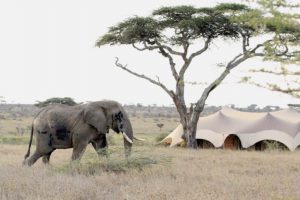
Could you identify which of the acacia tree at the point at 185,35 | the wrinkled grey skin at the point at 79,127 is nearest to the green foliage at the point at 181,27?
the acacia tree at the point at 185,35

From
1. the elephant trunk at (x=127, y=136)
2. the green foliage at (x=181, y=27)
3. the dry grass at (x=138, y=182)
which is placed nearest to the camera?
the dry grass at (x=138, y=182)

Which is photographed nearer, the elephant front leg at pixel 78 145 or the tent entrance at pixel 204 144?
the elephant front leg at pixel 78 145

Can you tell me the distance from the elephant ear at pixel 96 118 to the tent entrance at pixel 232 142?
14498mm

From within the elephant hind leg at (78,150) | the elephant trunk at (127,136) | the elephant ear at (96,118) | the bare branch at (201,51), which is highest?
the bare branch at (201,51)

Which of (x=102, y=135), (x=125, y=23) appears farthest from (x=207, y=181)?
(x=125, y=23)

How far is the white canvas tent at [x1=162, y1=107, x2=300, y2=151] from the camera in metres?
25.5

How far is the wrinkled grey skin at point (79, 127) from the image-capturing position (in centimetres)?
1307

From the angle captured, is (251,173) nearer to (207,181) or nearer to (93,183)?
(207,181)

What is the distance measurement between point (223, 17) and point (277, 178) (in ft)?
46.2

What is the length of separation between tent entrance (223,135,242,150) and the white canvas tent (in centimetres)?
45

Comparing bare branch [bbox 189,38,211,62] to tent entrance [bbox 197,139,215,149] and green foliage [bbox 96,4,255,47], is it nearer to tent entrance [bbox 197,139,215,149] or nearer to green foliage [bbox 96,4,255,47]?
green foliage [bbox 96,4,255,47]

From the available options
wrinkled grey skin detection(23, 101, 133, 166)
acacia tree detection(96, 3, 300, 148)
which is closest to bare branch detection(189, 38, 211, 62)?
acacia tree detection(96, 3, 300, 148)

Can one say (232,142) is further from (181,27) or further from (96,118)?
(96,118)

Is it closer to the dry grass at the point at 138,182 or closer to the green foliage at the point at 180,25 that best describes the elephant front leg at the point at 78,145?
the dry grass at the point at 138,182
